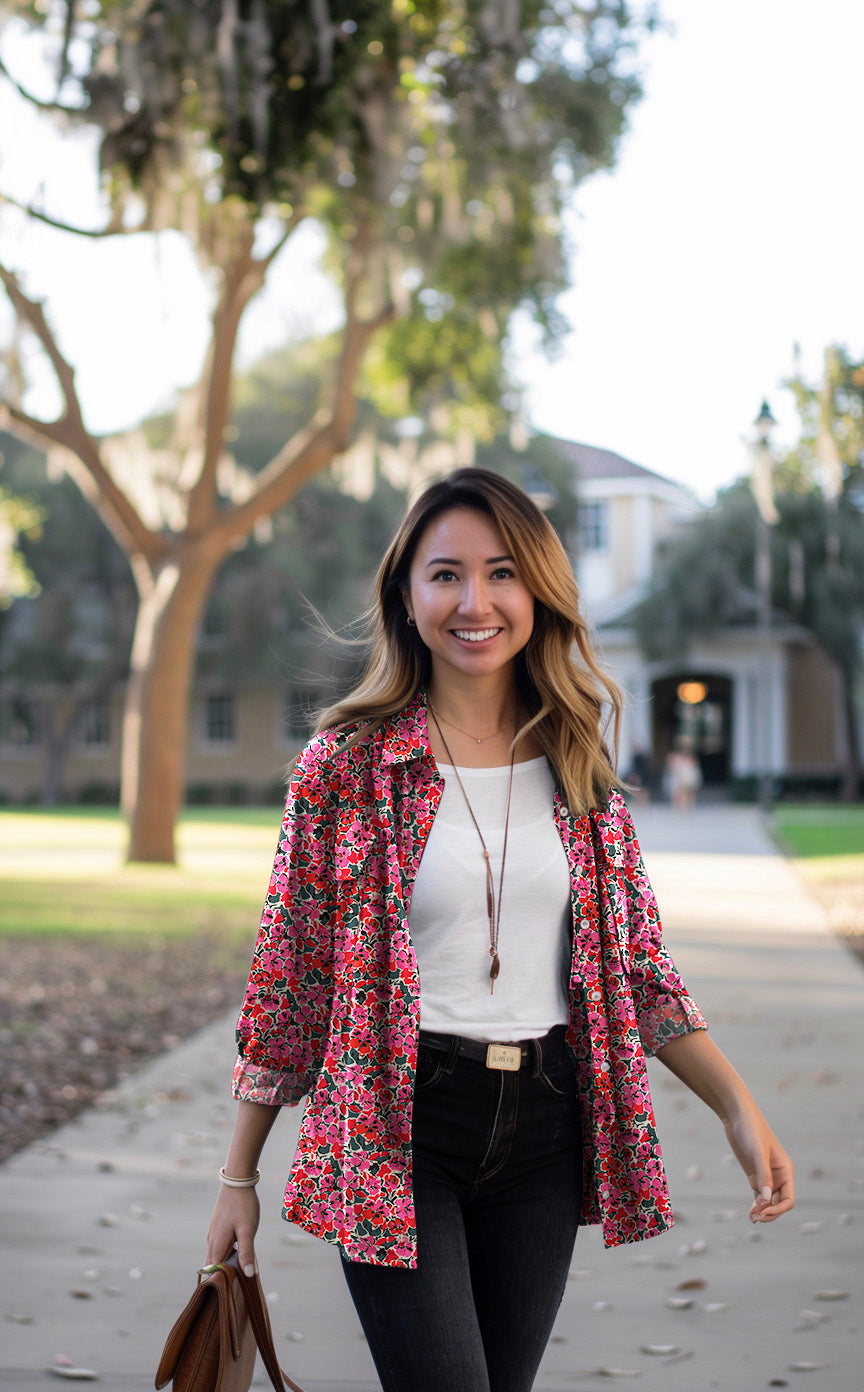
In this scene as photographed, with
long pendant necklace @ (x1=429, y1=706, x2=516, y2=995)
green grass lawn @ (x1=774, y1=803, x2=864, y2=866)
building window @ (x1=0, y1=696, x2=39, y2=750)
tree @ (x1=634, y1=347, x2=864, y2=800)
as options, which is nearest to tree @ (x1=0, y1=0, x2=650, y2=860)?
green grass lawn @ (x1=774, y1=803, x2=864, y2=866)

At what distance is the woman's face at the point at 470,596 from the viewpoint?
2518mm

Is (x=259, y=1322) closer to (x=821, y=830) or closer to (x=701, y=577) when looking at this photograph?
(x=821, y=830)

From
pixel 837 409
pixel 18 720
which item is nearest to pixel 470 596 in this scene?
pixel 837 409

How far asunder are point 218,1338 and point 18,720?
134 feet

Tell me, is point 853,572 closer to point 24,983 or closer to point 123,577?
point 123,577

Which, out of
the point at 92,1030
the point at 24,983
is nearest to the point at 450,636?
the point at 92,1030

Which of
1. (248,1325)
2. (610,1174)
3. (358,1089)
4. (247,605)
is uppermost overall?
(247,605)

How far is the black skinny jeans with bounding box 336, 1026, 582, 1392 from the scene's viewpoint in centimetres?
221

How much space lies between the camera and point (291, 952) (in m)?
2.38

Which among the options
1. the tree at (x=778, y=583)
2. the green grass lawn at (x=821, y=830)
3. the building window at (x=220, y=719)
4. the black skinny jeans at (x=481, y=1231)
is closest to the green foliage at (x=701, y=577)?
the tree at (x=778, y=583)

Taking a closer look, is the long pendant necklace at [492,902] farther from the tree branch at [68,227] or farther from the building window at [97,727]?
the building window at [97,727]

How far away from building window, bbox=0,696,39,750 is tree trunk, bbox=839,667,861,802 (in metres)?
21.7

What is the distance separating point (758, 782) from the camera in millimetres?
37844

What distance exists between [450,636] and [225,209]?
12956 millimetres
